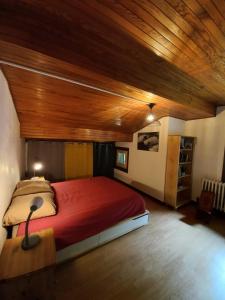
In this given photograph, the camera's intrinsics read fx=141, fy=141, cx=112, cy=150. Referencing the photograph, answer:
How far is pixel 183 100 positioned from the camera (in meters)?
2.59

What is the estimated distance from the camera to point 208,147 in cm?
360

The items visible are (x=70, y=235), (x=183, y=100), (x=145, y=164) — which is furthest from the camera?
(x=145, y=164)

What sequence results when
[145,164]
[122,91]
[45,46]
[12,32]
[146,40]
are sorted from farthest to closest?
[145,164]
[122,91]
[146,40]
[45,46]
[12,32]

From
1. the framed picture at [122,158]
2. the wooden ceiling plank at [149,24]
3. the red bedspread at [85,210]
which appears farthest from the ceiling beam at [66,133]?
the wooden ceiling plank at [149,24]

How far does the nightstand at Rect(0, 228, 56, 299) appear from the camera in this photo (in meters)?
1.12

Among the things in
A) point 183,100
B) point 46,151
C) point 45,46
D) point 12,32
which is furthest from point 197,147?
point 46,151

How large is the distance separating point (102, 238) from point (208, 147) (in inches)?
129

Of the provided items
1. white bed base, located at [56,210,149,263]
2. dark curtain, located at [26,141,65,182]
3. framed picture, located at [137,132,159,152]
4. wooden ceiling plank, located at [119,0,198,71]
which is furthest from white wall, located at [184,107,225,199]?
dark curtain, located at [26,141,65,182]

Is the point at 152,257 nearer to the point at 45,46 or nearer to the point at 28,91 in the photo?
the point at 45,46

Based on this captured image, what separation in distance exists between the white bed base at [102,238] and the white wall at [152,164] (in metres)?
1.44

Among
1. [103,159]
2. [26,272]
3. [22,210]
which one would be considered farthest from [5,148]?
[103,159]

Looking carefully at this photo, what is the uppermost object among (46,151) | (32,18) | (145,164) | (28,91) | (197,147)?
(32,18)

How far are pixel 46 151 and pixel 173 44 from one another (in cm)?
431

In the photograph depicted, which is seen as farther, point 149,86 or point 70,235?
point 149,86
